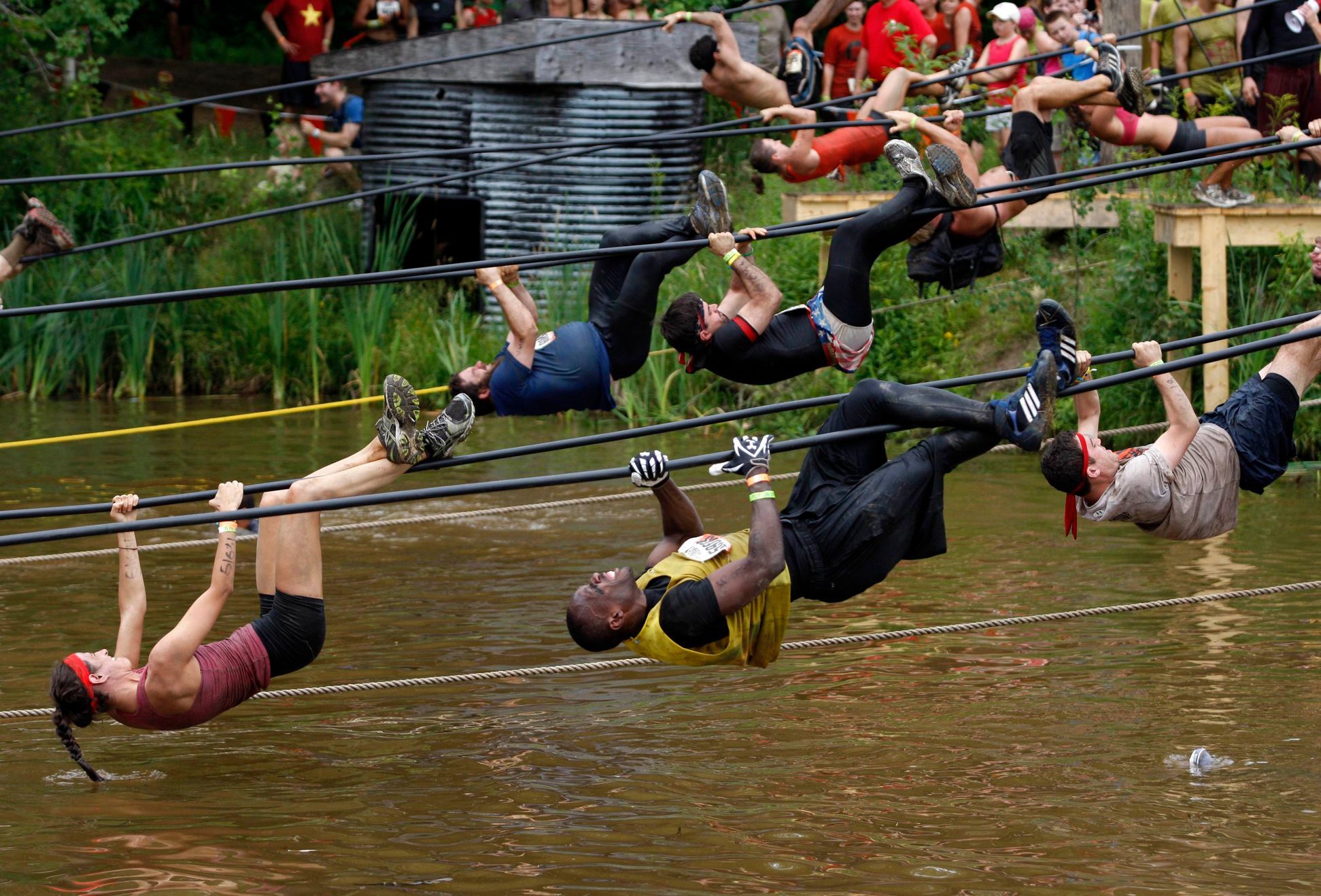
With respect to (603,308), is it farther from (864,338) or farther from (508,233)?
(508,233)

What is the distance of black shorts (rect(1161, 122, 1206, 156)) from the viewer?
11711 millimetres

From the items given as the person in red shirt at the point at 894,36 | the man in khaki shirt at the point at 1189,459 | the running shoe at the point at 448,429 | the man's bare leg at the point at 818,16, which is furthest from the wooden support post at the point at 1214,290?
the running shoe at the point at 448,429

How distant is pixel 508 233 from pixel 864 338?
415 inches

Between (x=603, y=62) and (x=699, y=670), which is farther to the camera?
(x=603, y=62)

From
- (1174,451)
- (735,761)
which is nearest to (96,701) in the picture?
(735,761)

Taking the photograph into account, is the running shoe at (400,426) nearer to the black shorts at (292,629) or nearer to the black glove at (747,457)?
the black shorts at (292,629)

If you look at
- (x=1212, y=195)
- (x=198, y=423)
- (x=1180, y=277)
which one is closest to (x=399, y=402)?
(x=198, y=423)

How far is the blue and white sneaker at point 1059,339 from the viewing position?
7.05 meters

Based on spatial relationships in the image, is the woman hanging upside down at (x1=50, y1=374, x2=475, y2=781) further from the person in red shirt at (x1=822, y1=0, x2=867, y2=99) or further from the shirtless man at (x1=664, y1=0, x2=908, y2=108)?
the person in red shirt at (x1=822, y1=0, x2=867, y2=99)

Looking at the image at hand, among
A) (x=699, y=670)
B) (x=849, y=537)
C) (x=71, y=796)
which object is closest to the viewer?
(x=849, y=537)

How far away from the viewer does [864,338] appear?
848 cm

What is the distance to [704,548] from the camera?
738 centimetres

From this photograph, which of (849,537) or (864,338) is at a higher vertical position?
(864,338)

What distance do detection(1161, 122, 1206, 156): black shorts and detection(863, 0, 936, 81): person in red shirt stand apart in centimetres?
301
